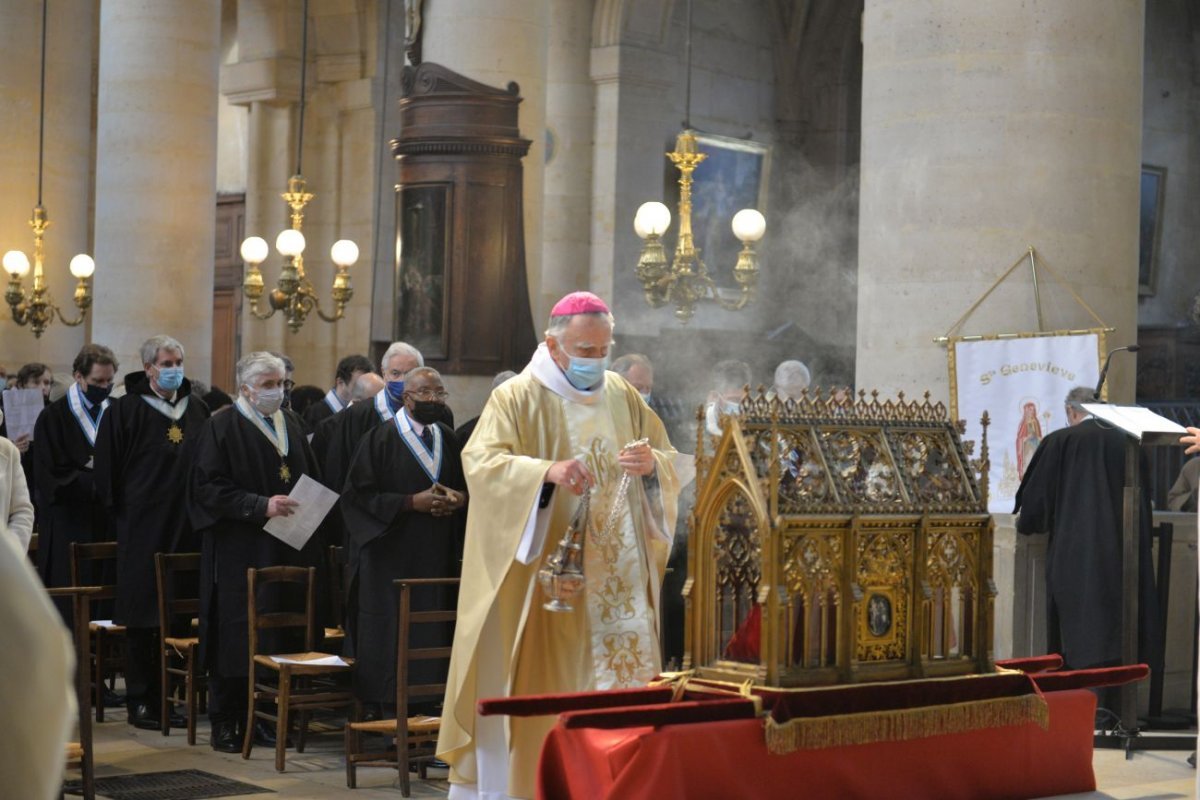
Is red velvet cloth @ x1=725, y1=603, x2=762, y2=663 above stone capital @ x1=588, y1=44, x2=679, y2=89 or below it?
below

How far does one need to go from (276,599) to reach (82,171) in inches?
520

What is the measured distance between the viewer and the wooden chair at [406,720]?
7203 mm

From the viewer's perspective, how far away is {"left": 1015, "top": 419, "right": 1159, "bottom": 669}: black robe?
26.6 feet

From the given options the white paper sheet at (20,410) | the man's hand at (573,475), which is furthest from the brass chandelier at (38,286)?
the man's hand at (573,475)

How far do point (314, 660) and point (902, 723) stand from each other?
3.81 m

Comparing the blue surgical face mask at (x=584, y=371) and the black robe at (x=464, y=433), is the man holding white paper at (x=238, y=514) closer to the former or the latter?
the black robe at (x=464, y=433)

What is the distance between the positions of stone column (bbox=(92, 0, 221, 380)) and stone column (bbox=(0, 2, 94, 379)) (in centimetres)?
437

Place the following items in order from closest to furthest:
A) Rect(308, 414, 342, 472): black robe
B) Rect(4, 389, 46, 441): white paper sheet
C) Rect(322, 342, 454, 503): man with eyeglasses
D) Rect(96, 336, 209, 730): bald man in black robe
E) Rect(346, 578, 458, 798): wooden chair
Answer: Rect(346, 578, 458, 798): wooden chair → Rect(322, 342, 454, 503): man with eyeglasses → Rect(96, 336, 209, 730): bald man in black robe → Rect(308, 414, 342, 472): black robe → Rect(4, 389, 46, 441): white paper sheet

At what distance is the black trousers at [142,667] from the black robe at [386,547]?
1.65m

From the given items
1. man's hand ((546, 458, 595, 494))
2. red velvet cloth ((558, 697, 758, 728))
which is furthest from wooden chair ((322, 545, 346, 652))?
red velvet cloth ((558, 697, 758, 728))

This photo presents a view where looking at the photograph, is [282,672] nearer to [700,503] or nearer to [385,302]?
[700,503]

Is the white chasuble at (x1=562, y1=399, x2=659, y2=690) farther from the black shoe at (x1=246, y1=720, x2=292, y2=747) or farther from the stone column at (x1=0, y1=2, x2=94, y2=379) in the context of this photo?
the stone column at (x1=0, y1=2, x2=94, y2=379)

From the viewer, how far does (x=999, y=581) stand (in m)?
8.45

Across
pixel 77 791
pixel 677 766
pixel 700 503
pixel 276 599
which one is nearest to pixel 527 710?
pixel 677 766
